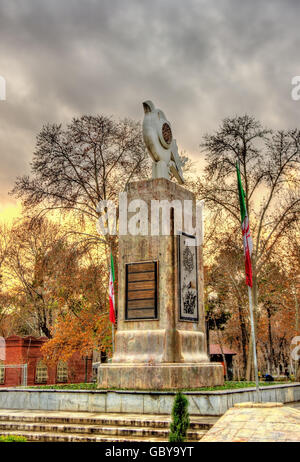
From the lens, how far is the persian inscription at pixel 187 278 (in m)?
13.1

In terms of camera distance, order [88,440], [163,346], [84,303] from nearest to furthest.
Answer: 1. [88,440]
2. [163,346]
3. [84,303]

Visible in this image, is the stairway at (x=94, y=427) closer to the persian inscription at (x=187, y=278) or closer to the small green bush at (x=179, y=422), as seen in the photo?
the small green bush at (x=179, y=422)

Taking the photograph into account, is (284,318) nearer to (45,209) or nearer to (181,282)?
(45,209)

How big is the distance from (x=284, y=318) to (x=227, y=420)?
32590mm

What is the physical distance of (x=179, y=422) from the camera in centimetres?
690

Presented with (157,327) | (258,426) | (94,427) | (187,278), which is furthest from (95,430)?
(187,278)

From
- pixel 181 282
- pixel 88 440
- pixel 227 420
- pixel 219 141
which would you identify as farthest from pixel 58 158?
pixel 227 420

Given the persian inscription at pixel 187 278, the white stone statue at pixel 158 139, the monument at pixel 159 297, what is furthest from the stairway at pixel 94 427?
the white stone statue at pixel 158 139

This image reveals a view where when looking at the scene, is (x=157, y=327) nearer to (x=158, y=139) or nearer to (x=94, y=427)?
(x=94, y=427)

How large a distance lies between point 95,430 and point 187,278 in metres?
5.32

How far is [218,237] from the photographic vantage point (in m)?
25.8

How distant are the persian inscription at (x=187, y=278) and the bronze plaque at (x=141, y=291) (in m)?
0.71

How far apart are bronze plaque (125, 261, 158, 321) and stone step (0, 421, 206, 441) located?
3770mm

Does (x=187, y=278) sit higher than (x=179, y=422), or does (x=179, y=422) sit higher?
(x=187, y=278)
